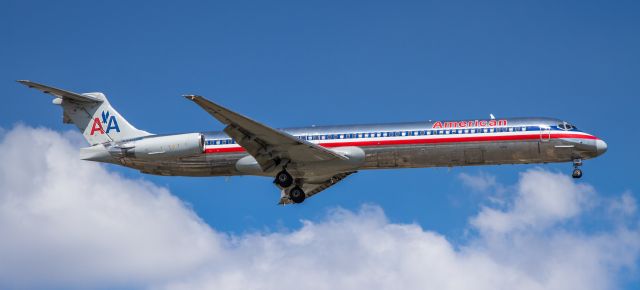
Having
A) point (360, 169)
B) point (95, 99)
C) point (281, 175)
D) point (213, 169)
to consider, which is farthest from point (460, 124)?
point (95, 99)

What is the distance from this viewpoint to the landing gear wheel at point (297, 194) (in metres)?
43.2

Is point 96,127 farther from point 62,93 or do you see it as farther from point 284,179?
point 284,179

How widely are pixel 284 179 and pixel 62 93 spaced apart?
11.1m

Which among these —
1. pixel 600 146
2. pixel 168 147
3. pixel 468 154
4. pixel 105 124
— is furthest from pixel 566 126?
pixel 105 124

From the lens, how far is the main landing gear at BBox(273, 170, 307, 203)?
40.6 meters

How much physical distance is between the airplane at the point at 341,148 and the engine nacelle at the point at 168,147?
0.04 m

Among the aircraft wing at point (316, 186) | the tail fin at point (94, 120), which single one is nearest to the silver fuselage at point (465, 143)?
the tail fin at point (94, 120)

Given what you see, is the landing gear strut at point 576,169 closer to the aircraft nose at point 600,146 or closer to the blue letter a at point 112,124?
the aircraft nose at point 600,146

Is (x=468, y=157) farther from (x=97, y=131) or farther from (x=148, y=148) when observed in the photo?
(x=97, y=131)

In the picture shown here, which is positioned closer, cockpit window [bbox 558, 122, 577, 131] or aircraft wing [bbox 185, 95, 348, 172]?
aircraft wing [bbox 185, 95, 348, 172]

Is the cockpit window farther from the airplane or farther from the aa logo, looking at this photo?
the aa logo

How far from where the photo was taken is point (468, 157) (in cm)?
3925

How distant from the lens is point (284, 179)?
4062 centimetres

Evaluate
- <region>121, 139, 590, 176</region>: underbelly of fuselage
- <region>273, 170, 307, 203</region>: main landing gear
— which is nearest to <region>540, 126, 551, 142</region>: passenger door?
<region>121, 139, 590, 176</region>: underbelly of fuselage
